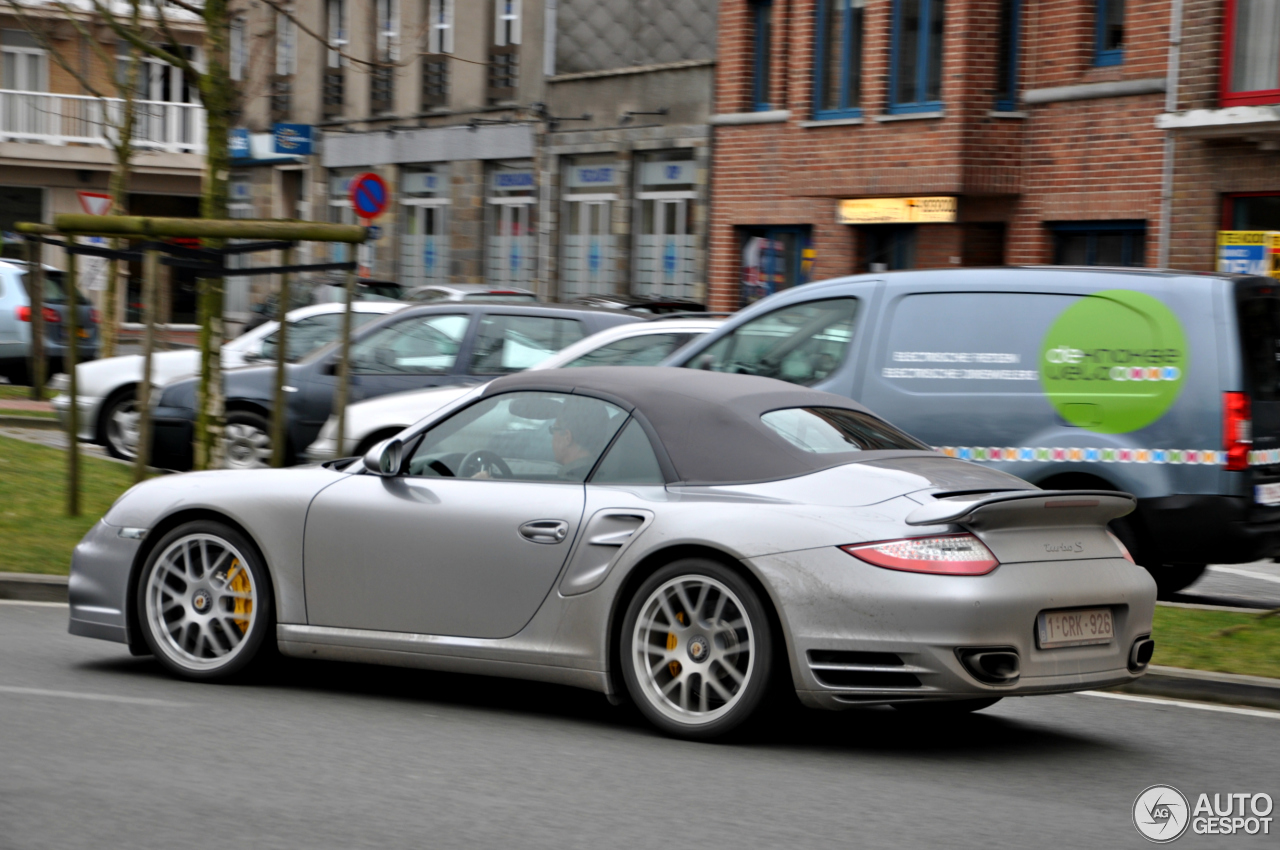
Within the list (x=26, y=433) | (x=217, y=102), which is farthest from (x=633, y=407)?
(x=26, y=433)

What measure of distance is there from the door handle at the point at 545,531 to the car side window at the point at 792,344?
452 cm

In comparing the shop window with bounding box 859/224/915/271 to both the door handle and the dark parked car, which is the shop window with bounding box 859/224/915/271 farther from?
the door handle

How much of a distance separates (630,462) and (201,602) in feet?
6.57

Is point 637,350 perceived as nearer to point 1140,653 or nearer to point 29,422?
point 1140,653

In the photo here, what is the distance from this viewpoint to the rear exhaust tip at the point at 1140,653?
6.52 m

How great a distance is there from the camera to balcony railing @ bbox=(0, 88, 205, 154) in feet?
163

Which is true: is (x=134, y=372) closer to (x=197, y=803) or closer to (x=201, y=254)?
(x=201, y=254)

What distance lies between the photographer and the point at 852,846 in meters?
5.02

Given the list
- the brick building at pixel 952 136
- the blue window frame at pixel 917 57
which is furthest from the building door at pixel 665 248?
the blue window frame at pixel 917 57

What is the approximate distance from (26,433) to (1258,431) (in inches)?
534

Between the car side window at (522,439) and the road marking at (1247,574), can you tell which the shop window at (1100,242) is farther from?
the car side window at (522,439)

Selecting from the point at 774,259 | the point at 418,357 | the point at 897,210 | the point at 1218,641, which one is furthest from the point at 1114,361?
the point at 774,259

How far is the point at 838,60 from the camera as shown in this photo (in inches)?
984
